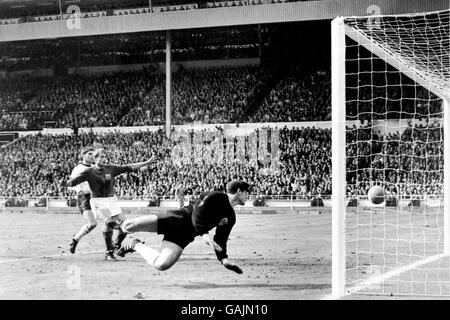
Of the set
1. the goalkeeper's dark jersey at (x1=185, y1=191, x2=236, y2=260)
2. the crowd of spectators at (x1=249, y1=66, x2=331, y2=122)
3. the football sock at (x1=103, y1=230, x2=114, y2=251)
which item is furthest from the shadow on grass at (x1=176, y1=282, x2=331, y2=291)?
the crowd of spectators at (x1=249, y1=66, x2=331, y2=122)

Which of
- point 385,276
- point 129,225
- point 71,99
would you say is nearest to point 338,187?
point 385,276

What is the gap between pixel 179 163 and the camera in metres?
20.0

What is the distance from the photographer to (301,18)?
874 inches

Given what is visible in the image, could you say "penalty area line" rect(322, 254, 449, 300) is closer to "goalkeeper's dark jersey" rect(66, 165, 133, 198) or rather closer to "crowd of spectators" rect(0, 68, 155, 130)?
"goalkeeper's dark jersey" rect(66, 165, 133, 198)

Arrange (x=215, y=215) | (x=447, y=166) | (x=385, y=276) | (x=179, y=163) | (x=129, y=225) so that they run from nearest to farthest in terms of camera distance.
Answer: (x=215, y=215) → (x=129, y=225) → (x=385, y=276) → (x=447, y=166) → (x=179, y=163)

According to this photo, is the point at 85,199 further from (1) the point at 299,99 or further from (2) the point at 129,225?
(1) the point at 299,99

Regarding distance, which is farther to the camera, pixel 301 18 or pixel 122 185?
pixel 301 18

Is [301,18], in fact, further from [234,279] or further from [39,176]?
[234,279]

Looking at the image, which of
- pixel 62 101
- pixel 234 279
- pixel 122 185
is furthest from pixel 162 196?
pixel 234 279

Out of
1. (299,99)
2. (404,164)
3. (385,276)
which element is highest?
(299,99)

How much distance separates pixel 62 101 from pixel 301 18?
9.44 m

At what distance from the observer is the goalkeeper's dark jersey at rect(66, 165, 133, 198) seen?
8.59 meters

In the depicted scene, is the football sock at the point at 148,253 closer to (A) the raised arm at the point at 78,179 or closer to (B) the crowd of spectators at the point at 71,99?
(A) the raised arm at the point at 78,179

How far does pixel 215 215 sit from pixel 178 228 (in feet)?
1.53
